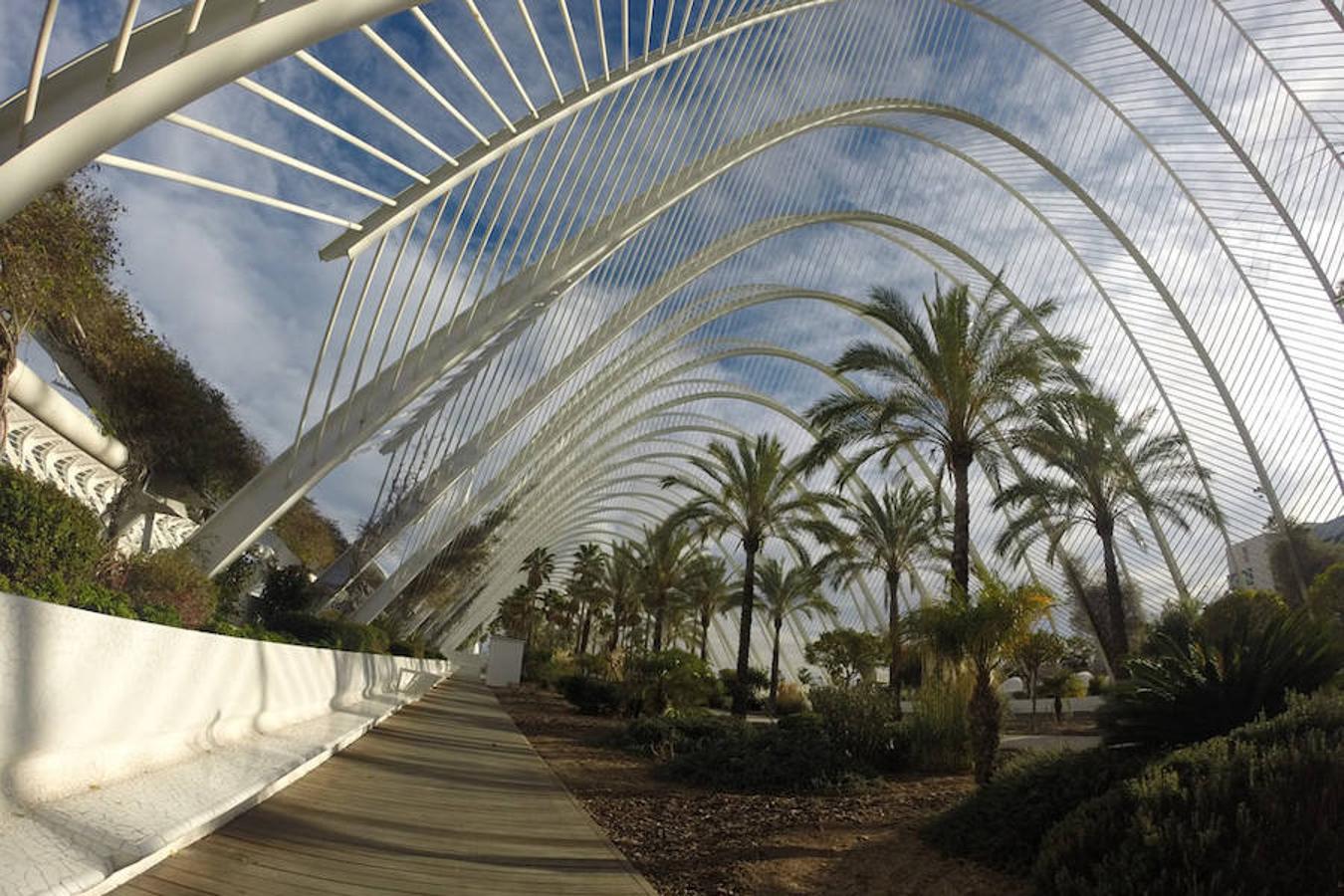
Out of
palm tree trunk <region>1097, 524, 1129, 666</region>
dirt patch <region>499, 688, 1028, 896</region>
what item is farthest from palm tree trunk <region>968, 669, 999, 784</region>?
palm tree trunk <region>1097, 524, 1129, 666</region>

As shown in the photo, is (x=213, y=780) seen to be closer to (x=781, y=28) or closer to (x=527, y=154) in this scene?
(x=527, y=154)

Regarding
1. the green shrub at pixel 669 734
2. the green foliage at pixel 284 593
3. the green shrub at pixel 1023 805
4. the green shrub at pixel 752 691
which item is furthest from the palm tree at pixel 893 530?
the green shrub at pixel 1023 805

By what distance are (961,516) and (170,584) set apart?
13720mm

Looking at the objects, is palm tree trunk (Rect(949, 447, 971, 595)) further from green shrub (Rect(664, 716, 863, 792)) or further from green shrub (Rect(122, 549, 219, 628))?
green shrub (Rect(122, 549, 219, 628))

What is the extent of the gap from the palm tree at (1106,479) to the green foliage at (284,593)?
797 inches

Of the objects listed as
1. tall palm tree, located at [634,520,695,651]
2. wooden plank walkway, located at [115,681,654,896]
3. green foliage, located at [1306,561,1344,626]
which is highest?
tall palm tree, located at [634,520,695,651]

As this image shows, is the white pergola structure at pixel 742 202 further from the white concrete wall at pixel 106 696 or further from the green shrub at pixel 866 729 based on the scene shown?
the green shrub at pixel 866 729

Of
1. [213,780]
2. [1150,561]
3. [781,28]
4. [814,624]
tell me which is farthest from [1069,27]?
[814,624]

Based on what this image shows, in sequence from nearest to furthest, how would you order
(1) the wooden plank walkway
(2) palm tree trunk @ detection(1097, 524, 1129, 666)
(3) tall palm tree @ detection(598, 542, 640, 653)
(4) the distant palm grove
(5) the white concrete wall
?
(5) the white concrete wall < (1) the wooden plank walkway < (4) the distant palm grove < (2) palm tree trunk @ detection(1097, 524, 1129, 666) < (3) tall palm tree @ detection(598, 542, 640, 653)

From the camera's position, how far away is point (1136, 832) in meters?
4.82

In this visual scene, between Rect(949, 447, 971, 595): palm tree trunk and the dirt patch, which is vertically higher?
Rect(949, 447, 971, 595): palm tree trunk

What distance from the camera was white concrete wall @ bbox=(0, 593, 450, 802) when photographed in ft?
13.5

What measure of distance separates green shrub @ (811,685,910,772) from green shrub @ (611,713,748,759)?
62.2 inches

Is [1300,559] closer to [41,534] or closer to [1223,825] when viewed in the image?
[1223,825]
